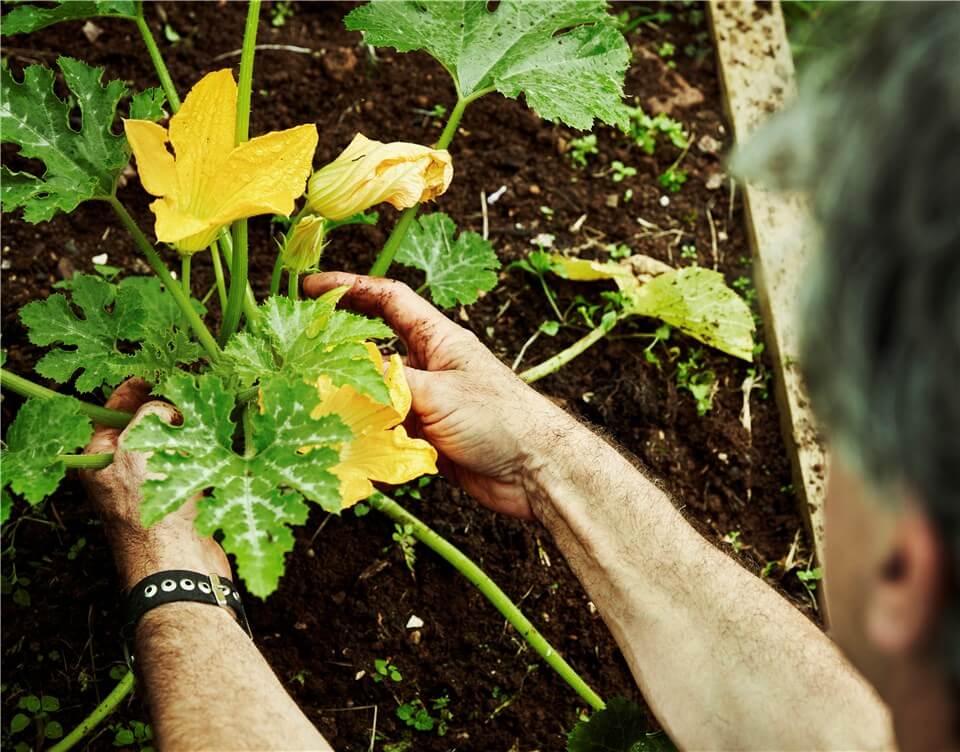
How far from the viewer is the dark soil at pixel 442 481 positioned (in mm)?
2166

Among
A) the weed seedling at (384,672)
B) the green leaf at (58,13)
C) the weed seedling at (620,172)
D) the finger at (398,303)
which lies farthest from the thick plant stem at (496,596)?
the weed seedling at (620,172)

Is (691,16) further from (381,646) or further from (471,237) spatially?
(381,646)

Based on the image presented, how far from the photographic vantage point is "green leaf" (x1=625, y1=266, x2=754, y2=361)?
254 centimetres

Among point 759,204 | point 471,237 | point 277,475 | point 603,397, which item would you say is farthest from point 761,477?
point 277,475

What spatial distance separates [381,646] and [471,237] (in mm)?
1003

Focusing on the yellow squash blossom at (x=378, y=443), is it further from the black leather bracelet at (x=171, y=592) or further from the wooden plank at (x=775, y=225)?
the wooden plank at (x=775, y=225)

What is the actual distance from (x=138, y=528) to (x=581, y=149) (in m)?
1.76

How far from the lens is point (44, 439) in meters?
1.54

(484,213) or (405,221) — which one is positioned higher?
(405,221)

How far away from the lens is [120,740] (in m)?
2.01

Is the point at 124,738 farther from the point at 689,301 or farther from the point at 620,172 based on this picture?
the point at 620,172

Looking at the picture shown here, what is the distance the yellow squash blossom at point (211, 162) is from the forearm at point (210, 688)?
664 millimetres

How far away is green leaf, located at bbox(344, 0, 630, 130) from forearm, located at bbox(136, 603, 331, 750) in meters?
1.25

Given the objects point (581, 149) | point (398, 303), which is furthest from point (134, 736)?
point (581, 149)
